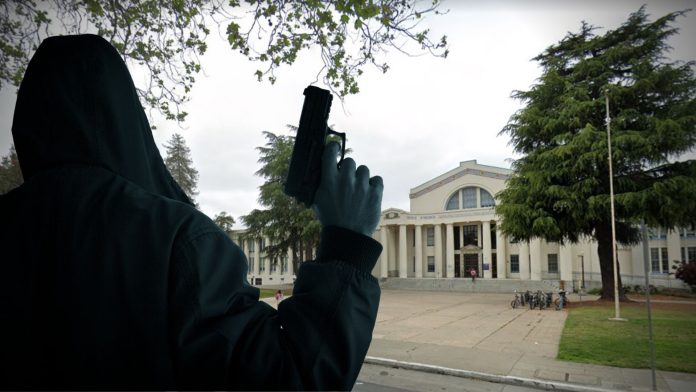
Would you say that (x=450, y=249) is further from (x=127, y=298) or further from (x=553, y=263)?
(x=127, y=298)

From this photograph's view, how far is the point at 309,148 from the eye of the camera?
1307mm

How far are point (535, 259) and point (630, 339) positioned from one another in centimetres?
3406

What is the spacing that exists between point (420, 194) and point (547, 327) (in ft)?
131

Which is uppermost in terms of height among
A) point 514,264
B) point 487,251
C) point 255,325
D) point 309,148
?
point 309,148

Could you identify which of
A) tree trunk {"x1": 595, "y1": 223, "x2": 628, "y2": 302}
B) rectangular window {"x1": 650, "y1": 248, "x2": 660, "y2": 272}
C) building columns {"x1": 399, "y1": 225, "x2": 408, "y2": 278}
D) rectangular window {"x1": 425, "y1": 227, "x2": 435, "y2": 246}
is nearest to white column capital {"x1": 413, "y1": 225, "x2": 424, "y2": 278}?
building columns {"x1": 399, "y1": 225, "x2": 408, "y2": 278}

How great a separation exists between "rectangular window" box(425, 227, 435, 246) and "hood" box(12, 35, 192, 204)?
5566cm

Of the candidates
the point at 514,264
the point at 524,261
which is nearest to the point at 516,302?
the point at 524,261

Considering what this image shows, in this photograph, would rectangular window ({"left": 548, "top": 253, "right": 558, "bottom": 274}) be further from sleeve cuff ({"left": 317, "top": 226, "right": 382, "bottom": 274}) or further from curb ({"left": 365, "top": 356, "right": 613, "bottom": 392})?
sleeve cuff ({"left": 317, "top": 226, "right": 382, "bottom": 274})

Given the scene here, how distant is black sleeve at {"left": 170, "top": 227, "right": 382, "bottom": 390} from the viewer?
0.91 metres

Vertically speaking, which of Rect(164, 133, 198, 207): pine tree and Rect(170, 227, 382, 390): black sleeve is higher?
Rect(164, 133, 198, 207): pine tree

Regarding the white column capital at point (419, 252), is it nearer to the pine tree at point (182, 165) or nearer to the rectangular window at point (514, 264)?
the rectangular window at point (514, 264)

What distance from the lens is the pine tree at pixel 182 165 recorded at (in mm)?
46562

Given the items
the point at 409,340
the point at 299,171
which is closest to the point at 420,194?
the point at 409,340

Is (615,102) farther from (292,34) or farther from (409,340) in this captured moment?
(292,34)
